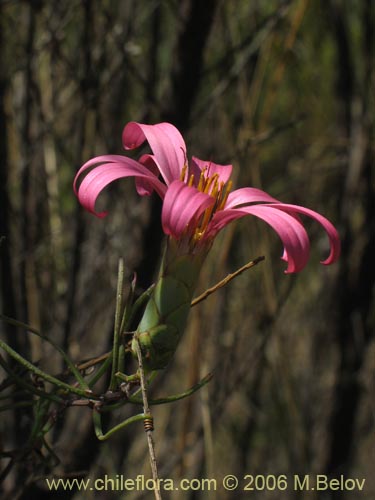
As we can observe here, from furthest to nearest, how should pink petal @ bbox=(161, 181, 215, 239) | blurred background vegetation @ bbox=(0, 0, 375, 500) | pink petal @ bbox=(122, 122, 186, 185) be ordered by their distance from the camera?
blurred background vegetation @ bbox=(0, 0, 375, 500)
pink petal @ bbox=(122, 122, 186, 185)
pink petal @ bbox=(161, 181, 215, 239)

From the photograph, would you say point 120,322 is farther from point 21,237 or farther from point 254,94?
point 254,94

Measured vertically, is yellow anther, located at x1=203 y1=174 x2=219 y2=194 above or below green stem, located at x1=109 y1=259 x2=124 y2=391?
above

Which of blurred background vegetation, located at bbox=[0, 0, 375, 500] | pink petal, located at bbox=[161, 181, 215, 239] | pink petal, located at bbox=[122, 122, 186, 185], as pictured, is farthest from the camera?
blurred background vegetation, located at bbox=[0, 0, 375, 500]

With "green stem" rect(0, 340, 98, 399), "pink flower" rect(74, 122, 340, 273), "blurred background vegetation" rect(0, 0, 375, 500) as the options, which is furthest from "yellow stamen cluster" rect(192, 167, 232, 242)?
"blurred background vegetation" rect(0, 0, 375, 500)

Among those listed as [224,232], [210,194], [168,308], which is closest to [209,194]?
[210,194]

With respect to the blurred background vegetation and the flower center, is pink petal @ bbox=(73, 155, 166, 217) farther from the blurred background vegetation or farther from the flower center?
the blurred background vegetation

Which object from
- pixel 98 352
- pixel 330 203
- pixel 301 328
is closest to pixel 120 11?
pixel 330 203
